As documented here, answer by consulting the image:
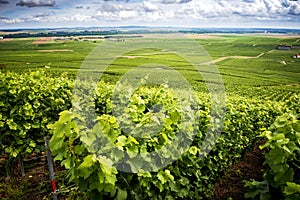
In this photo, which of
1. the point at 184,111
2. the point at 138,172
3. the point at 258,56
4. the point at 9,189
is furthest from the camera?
the point at 258,56

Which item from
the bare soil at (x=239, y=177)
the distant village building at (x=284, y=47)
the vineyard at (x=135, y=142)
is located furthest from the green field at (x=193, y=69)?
the vineyard at (x=135, y=142)

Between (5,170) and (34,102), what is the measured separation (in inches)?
82.8

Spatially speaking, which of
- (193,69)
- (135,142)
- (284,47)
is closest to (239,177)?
(135,142)

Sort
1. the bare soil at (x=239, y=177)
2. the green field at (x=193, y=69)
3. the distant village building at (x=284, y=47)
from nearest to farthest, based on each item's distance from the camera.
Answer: the bare soil at (x=239, y=177) < the green field at (x=193, y=69) < the distant village building at (x=284, y=47)

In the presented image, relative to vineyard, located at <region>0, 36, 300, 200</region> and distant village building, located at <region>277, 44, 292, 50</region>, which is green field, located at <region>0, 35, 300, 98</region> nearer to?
distant village building, located at <region>277, 44, 292, 50</region>

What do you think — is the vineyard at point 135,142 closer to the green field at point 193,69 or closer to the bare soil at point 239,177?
the bare soil at point 239,177

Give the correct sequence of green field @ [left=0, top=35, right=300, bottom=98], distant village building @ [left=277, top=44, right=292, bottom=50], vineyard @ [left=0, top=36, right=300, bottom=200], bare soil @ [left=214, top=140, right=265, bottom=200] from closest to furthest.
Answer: vineyard @ [left=0, top=36, right=300, bottom=200], bare soil @ [left=214, top=140, right=265, bottom=200], green field @ [left=0, top=35, right=300, bottom=98], distant village building @ [left=277, top=44, right=292, bottom=50]

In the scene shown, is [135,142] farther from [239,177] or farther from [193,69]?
[193,69]

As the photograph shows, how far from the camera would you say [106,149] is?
298cm

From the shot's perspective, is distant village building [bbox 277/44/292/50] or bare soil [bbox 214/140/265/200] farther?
distant village building [bbox 277/44/292/50]

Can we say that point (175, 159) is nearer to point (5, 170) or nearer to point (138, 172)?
point (138, 172)

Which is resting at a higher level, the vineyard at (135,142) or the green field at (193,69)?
the vineyard at (135,142)

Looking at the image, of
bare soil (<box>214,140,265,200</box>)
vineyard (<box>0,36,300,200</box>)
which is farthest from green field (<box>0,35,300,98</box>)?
vineyard (<box>0,36,300,200</box>)

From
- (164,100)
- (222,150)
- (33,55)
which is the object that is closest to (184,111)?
(164,100)
